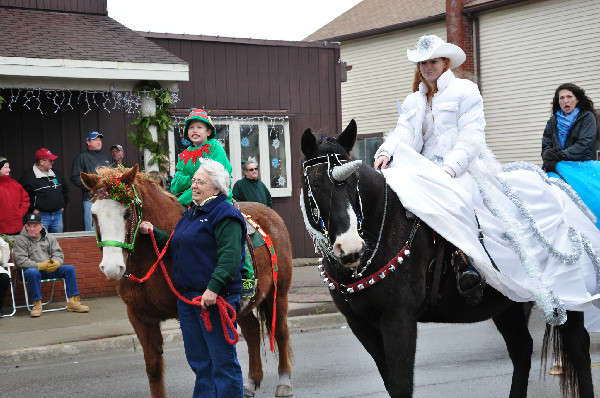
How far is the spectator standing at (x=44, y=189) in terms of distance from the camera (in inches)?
526

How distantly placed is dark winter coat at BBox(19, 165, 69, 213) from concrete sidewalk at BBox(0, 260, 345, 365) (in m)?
1.65

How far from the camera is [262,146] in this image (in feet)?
58.9

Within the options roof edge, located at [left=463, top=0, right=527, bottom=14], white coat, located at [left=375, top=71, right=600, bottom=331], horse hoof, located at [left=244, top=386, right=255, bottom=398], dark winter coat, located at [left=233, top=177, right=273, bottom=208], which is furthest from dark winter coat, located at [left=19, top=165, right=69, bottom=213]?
roof edge, located at [left=463, top=0, right=527, bottom=14]

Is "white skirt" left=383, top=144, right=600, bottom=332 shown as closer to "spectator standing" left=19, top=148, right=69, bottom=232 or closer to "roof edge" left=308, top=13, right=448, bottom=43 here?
"spectator standing" left=19, top=148, right=69, bottom=232

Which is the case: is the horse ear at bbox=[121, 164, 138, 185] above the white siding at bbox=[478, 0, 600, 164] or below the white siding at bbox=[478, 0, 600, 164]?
below

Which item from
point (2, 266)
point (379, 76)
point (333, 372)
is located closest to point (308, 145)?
point (333, 372)

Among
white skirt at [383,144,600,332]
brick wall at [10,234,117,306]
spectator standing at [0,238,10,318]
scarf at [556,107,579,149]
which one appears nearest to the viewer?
white skirt at [383,144,600,332]

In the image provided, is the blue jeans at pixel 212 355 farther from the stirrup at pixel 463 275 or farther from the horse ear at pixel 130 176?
the stirrup at pixel 463 275

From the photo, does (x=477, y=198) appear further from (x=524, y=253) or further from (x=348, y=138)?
(x=348, y=138)

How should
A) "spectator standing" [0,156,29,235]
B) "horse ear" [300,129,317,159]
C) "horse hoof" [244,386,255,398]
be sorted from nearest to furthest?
"horse ear" [300,129,317,159], "horse hoof" [244,386,255,398], "spectator standing" [0,156,29,235]

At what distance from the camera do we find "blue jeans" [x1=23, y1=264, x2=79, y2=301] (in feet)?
39.2

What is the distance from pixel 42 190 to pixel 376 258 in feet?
30.8

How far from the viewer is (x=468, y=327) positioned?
434 inches

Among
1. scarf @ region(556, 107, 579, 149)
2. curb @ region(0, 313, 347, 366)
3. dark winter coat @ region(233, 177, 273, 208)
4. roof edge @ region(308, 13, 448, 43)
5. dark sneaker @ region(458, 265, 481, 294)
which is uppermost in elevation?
roof edge @ region(308, 13, 448, 43)
